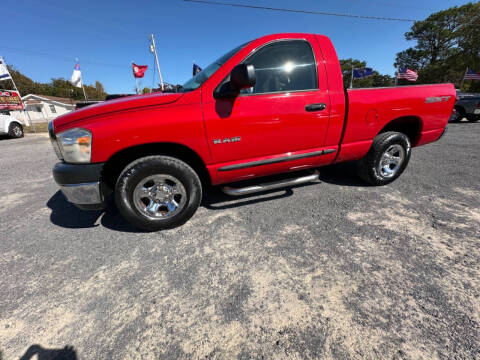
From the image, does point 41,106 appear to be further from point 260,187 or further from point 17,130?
point 260,187

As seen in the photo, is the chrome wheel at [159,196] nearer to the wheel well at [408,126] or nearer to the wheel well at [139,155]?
the wheel well at [139,155]

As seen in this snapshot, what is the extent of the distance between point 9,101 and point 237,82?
16469mm

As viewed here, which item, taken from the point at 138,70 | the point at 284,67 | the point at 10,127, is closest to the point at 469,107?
the point at 284,67

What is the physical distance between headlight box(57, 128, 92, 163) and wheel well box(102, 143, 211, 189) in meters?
0.19

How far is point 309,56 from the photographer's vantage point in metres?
2.40

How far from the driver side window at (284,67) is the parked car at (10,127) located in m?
12.8

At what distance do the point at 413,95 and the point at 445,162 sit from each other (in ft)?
7.20

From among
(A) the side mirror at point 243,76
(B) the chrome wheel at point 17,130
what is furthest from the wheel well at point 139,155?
(B) the chrome wheel at point 17,130

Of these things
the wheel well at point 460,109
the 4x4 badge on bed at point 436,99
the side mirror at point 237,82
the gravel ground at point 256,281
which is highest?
the side mirror at point 237,82

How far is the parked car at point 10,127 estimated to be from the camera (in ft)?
30.6

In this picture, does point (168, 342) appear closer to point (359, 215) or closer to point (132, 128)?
point (132, 128)

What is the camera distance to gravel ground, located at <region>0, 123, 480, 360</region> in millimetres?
1239

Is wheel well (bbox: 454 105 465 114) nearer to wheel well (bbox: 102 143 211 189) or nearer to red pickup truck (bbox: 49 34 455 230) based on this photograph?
red pickup truck (bbox: 49 34 455 230)

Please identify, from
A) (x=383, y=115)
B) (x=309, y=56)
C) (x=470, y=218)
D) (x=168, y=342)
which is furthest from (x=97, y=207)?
(x=470, y=218)
